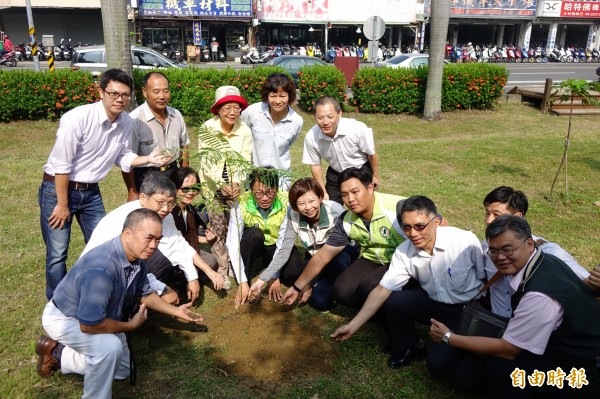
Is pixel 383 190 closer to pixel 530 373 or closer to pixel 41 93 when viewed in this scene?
pixel 530 373

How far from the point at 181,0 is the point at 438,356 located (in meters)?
26.3

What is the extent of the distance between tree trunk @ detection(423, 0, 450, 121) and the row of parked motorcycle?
18212mm

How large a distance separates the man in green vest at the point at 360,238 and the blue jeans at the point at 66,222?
1.63 meters

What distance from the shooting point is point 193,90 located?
993cm

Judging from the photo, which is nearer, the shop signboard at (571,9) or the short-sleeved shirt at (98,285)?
the short-sleeved shirt at (98,285)

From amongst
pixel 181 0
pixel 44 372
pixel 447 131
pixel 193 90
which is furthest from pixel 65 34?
pixel 44 372

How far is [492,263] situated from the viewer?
311 cm

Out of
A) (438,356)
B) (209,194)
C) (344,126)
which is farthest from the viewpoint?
(344,126)

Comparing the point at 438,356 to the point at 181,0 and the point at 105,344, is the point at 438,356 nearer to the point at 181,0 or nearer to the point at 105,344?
the point at 105,344

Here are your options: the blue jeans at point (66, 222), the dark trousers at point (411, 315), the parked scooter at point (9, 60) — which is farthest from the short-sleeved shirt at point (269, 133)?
the parked scooter at point (9, 60)

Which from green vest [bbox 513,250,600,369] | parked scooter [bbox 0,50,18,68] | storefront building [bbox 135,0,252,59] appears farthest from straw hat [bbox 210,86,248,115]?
storefront building [bbox 135,0,252,59]

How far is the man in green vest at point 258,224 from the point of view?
3.98 metres

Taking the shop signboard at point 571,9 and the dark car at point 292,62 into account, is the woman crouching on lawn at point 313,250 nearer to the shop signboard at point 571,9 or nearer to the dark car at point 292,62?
the dark car at point 292,62

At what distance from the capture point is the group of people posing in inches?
101
